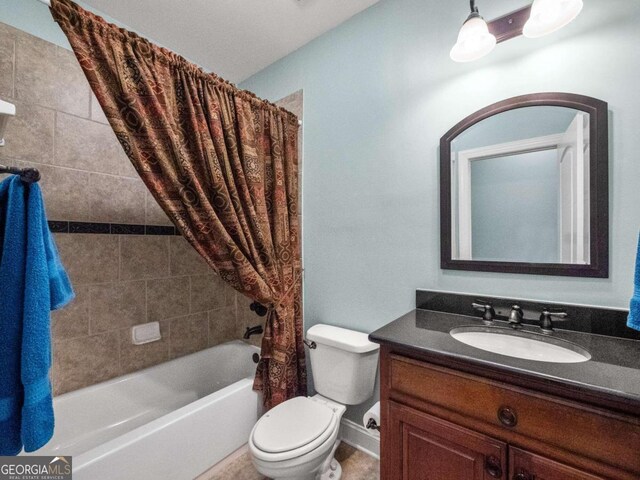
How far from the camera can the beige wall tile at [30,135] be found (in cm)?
144

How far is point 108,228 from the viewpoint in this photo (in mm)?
1771

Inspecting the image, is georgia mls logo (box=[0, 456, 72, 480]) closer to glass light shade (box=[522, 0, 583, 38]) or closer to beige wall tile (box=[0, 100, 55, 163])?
beige wall tile (box=[0, 100, 55, 163])

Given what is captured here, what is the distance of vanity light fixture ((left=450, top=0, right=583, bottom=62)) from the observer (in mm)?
1025

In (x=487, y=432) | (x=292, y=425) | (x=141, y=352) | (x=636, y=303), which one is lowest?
(x=292, y=425)

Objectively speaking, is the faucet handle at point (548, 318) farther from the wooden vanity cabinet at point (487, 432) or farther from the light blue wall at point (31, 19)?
the light blue wall at point (31, 19)

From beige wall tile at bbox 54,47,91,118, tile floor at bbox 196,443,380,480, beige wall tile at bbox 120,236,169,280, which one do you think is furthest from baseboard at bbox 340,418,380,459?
beige wall tile at bbox 54,47,91,118

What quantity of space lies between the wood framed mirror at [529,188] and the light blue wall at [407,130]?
0.05 meters

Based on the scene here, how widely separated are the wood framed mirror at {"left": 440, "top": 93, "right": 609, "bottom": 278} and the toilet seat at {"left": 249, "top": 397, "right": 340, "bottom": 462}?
0.98 meters

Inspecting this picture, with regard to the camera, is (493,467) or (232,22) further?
(232,22)

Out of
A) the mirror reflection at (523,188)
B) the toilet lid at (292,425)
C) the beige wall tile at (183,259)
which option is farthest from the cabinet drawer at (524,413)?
the beige wall tile at (183,259)

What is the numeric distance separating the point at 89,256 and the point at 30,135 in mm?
701

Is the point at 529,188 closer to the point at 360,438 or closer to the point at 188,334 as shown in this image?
the point at 360,438

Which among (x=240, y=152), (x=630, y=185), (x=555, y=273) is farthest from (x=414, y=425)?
(x=240, y=152)

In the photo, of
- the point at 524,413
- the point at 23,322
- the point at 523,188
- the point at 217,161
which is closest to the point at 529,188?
the point at 523,188
